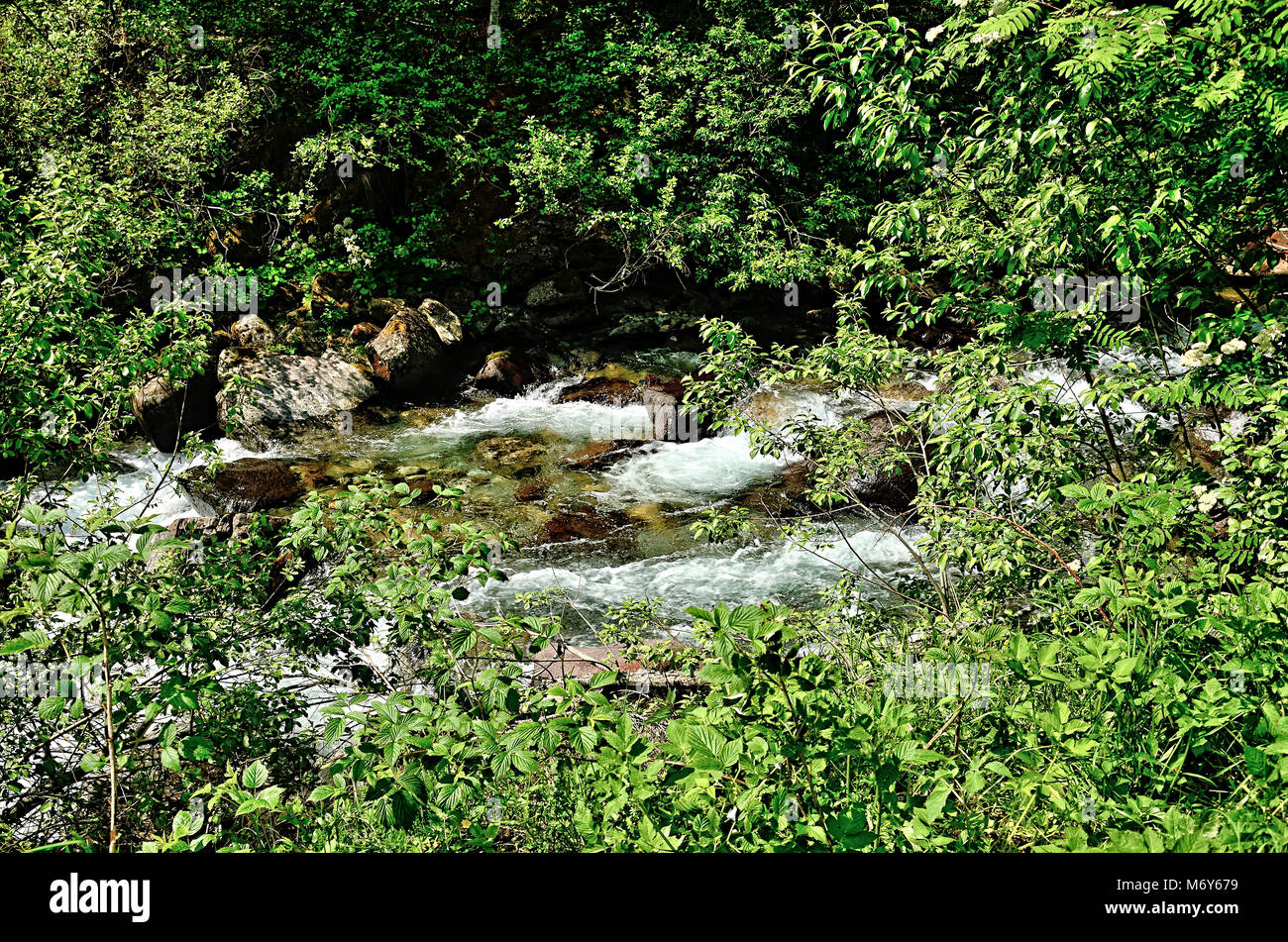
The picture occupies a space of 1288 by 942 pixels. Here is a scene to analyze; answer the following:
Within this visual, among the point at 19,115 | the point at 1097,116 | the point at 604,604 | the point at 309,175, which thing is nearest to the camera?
the point at 1097,116

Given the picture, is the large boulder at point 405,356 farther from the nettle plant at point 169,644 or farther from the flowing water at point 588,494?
the nettle plant at point 169,644

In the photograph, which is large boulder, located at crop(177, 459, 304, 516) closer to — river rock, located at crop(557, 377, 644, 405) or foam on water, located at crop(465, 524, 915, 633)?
foam on water, located at crop(465, 524, 915, 633)

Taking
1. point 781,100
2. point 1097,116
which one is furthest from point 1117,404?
point 781,100

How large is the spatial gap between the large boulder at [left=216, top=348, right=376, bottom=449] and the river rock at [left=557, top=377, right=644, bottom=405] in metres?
3.08

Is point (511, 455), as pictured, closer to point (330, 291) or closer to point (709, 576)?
point (709, 576)

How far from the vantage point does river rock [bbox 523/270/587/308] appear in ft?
50.0

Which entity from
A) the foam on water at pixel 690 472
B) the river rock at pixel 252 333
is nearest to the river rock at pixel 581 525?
the foam on water at pixel 690 472

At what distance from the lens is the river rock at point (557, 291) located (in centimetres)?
1523

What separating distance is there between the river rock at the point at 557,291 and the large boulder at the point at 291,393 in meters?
3.88

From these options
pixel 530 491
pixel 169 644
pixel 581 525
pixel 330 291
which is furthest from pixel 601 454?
pixel 169 644

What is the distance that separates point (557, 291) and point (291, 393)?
544 centimetres

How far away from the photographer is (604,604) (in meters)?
7.77
